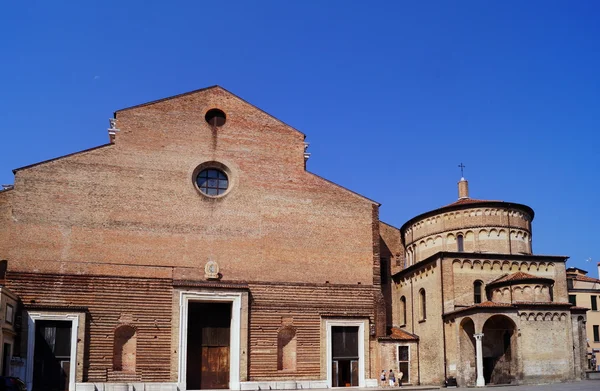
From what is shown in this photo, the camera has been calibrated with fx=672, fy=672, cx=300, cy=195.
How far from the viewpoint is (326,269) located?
31.6m

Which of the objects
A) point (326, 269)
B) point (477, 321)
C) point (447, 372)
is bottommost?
point (447, 372)

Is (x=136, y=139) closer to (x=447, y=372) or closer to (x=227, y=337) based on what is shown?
(x=227, y=337)

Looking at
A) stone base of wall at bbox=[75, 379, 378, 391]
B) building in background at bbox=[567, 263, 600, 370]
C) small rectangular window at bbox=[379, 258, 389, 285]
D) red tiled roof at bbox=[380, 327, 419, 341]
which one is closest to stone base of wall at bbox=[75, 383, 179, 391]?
stone base of wall at bbox=[75, 379, 378, 391]

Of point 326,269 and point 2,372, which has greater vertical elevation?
point 326,269

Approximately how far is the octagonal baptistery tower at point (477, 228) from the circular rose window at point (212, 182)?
1314cm

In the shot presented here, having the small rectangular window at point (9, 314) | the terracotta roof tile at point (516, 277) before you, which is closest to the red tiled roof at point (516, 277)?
the terracotta roof tile at point (516, 277)

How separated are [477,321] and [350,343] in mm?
5904

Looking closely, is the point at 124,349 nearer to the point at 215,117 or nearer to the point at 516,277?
the point at 215,117

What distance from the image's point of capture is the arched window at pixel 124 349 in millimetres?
28344

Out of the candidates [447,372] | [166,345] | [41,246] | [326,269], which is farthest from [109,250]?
[447,372]

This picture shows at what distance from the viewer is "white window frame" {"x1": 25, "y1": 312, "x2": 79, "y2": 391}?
87.4 feet

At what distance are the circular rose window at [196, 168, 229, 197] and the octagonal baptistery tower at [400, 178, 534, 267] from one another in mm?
13145

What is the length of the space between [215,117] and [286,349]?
11.4 metres

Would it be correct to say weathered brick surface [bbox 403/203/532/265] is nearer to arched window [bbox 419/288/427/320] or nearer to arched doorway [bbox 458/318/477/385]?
arched window [bbox 419/288/427/320]
